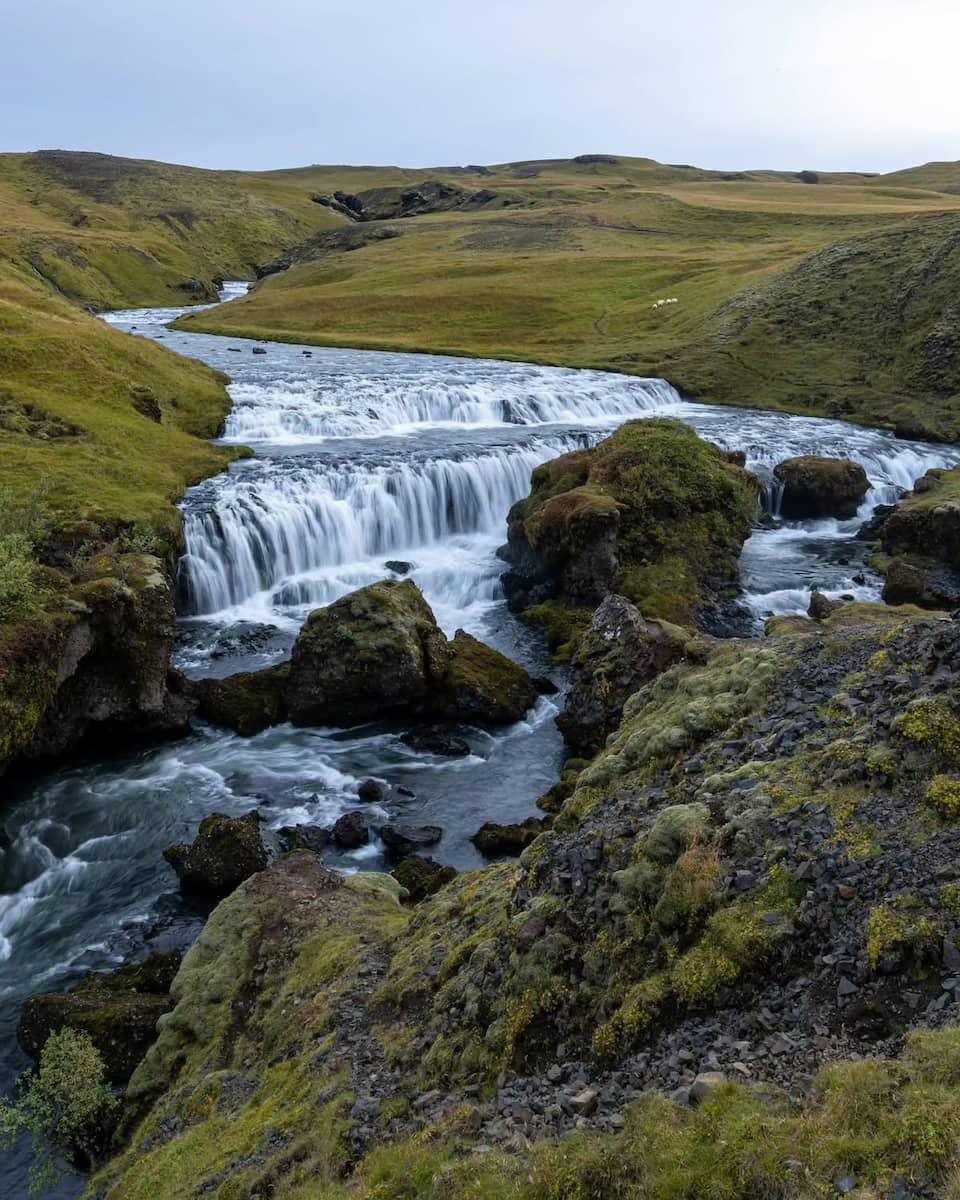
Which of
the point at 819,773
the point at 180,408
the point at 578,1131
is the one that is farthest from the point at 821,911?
the point at 180,408

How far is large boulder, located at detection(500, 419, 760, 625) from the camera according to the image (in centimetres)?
3547

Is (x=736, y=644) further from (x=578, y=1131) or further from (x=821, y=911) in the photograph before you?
(x=578, y=1131)

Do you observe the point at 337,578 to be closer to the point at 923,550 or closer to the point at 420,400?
the point at 923,550

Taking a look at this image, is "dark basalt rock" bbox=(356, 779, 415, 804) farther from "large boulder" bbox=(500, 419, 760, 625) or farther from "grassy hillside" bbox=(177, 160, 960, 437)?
"grassy hillside" bbox=(177, 160, 960, 437)

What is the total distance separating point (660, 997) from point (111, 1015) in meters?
10.7

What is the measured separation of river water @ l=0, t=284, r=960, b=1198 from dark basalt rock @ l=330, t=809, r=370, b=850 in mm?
554

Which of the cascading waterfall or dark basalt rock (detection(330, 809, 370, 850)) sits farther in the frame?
the cascading waterfall

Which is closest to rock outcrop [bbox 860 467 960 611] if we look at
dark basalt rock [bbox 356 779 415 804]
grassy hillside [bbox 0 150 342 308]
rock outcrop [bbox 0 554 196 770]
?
dark basalt rock [bbox 356 779 415 804]

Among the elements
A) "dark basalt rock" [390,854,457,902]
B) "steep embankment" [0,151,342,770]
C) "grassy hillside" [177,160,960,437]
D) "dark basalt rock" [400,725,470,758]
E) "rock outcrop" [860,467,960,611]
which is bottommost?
"dark basalt rock" [400,725,470,758]

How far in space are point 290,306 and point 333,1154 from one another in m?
119

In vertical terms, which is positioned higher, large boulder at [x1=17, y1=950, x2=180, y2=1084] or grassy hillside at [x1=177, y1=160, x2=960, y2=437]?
grassy hillside at [x1=177, y1=160, x2=960, y2=437]

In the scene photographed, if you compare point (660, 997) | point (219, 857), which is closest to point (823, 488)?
point (219, 857)

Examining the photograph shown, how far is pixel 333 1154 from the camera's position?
361 inches

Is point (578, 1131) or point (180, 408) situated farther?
point (180, 408)
